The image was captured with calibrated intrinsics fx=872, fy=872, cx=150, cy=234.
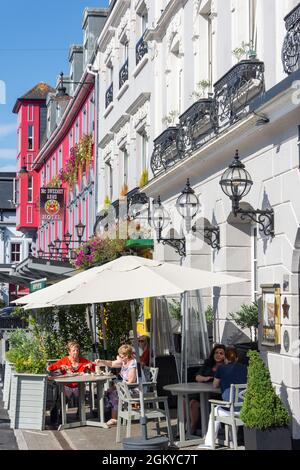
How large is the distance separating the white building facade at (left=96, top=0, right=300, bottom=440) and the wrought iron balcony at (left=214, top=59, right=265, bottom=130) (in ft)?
0.06

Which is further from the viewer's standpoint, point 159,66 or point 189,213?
point 159,66

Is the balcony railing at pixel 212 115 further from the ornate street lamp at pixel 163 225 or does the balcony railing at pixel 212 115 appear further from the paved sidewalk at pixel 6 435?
the paved sidewalk at pixel 6 435

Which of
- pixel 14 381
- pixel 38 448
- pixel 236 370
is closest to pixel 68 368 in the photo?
pixel 14 381

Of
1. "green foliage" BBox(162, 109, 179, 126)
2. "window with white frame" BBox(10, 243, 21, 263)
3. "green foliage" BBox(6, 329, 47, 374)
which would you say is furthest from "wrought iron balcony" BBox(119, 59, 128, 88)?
"window with white frame" BBox(10, 243, 21, 263)

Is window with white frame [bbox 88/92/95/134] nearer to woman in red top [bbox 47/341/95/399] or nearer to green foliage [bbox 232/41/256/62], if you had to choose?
woman in red top [bbox 47/341/95/399]

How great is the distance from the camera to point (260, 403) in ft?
31.6

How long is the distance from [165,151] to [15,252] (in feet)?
151

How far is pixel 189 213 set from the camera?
15.3m

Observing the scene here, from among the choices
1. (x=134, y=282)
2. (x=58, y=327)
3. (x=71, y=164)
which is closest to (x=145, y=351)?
(x=58, y=327)

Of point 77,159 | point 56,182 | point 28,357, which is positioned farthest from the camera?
point 56,182

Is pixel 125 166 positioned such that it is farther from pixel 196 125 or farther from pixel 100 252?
pixel 196 125

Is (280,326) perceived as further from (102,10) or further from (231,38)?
(102,10)

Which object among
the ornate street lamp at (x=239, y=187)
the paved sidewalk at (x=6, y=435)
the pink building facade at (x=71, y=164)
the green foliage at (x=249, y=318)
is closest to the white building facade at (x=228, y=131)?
the ornate street lamp at (x=239, y=187)
